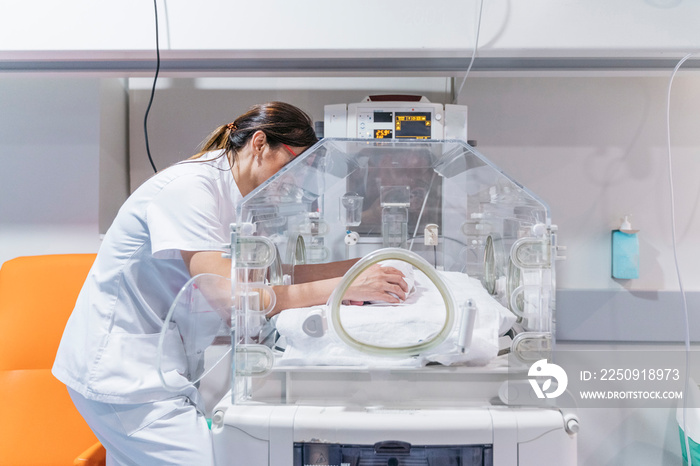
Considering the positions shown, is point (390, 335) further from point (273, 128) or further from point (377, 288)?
point (273, 128)

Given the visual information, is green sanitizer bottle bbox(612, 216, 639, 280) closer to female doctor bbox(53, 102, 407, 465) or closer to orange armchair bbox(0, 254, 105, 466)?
female doctor bbox(53, 102, 407, 465)

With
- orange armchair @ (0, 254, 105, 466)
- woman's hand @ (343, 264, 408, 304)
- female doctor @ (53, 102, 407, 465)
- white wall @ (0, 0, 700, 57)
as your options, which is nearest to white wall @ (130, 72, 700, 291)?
white wall @ (0, 0, 700, 57)

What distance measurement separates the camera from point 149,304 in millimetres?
1195

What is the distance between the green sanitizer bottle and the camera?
199cm

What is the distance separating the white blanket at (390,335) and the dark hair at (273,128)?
563 millimetres

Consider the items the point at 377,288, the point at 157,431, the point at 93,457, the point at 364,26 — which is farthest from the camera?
the point at 364,26

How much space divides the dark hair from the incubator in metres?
0.20

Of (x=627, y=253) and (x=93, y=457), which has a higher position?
(x=627, y=253)

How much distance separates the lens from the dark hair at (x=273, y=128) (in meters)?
1.31

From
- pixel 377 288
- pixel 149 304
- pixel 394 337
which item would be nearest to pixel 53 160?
pixel 149 304

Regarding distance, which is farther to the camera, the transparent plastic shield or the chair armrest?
the chair armrest

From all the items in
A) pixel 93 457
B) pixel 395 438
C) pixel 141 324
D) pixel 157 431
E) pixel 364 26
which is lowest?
pixel 93 457

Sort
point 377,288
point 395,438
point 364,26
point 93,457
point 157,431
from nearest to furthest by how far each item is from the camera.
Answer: point 395,438 < point 377,288 < point 157,431 < point 93,457 < point 364,26

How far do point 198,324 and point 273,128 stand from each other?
0.57 m
